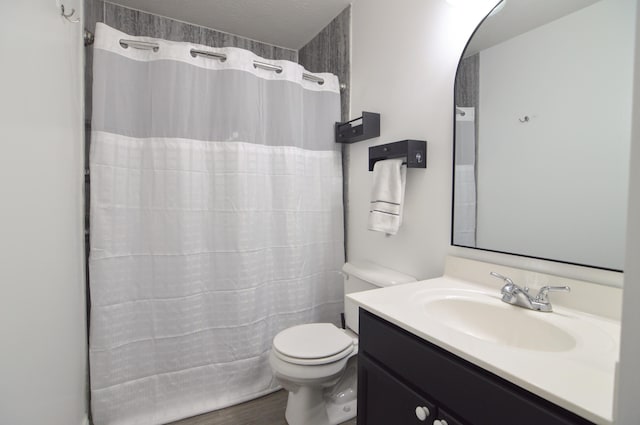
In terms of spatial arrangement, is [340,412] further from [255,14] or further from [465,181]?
[255,14]

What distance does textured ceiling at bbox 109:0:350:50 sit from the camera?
199cm

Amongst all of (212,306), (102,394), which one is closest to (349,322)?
(212,306)

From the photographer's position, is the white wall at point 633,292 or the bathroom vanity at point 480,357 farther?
the bathroom vanity at point 480,357

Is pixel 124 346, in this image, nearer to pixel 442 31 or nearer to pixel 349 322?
pixel 349 322

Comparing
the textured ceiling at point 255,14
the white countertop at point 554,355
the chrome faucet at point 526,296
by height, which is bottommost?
the white countertop at point 554,355

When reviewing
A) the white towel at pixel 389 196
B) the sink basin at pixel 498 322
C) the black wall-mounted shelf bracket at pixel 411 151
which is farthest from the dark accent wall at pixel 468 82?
the sink basin at pixel 498 322

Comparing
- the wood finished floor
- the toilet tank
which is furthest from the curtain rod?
the wood finished floor

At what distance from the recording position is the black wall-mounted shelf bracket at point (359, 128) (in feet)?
5.72

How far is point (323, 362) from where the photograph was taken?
4.56ft

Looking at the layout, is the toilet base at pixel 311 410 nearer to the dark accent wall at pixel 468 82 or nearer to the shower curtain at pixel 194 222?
the shower curtain at pixel 194 222

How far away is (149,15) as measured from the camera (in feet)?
6.95

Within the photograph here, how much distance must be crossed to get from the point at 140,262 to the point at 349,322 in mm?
1159

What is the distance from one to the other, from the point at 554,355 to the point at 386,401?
0.50 meters

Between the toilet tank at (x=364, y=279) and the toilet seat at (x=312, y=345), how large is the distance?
0.39 feet
